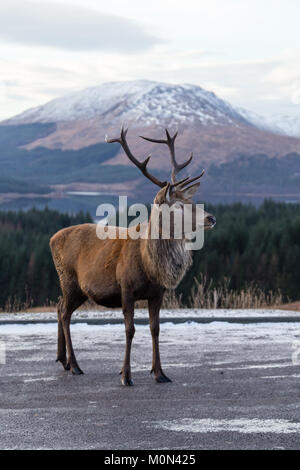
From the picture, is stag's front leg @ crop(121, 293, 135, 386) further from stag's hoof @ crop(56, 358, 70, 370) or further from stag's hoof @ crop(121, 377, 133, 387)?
stag's hoof @ crop(56, 358, 70, 370)

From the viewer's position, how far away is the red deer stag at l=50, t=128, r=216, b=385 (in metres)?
8.34

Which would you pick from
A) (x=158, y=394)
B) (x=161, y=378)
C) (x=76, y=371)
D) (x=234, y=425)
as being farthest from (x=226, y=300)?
(x=234, y=425)

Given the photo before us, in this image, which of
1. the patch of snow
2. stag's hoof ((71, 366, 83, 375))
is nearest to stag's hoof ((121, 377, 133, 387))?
stag's hoof ((71, 366, 83, 375))

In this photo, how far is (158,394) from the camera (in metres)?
7.92

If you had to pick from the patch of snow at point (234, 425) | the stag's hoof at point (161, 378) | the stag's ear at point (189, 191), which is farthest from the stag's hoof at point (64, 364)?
the patch of snow at point (234, 425)

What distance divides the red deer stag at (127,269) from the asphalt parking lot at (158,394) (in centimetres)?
51

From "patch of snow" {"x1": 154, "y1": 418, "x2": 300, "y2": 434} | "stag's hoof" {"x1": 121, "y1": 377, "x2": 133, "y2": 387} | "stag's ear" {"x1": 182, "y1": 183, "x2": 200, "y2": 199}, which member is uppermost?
→ "stag's ear" {"x1": 182, "y1": 183, "x2": 200, "y2": 199}

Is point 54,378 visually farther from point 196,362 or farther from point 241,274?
point 241,274

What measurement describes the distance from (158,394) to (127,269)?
141cm

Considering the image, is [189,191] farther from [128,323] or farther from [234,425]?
[234,425]

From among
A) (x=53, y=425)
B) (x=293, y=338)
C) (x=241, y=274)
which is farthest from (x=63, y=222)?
(x=53, y=425)

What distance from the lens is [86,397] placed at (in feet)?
25.7

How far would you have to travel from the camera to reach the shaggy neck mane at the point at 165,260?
8.31 meters

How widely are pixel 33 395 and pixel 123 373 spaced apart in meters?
1.03
